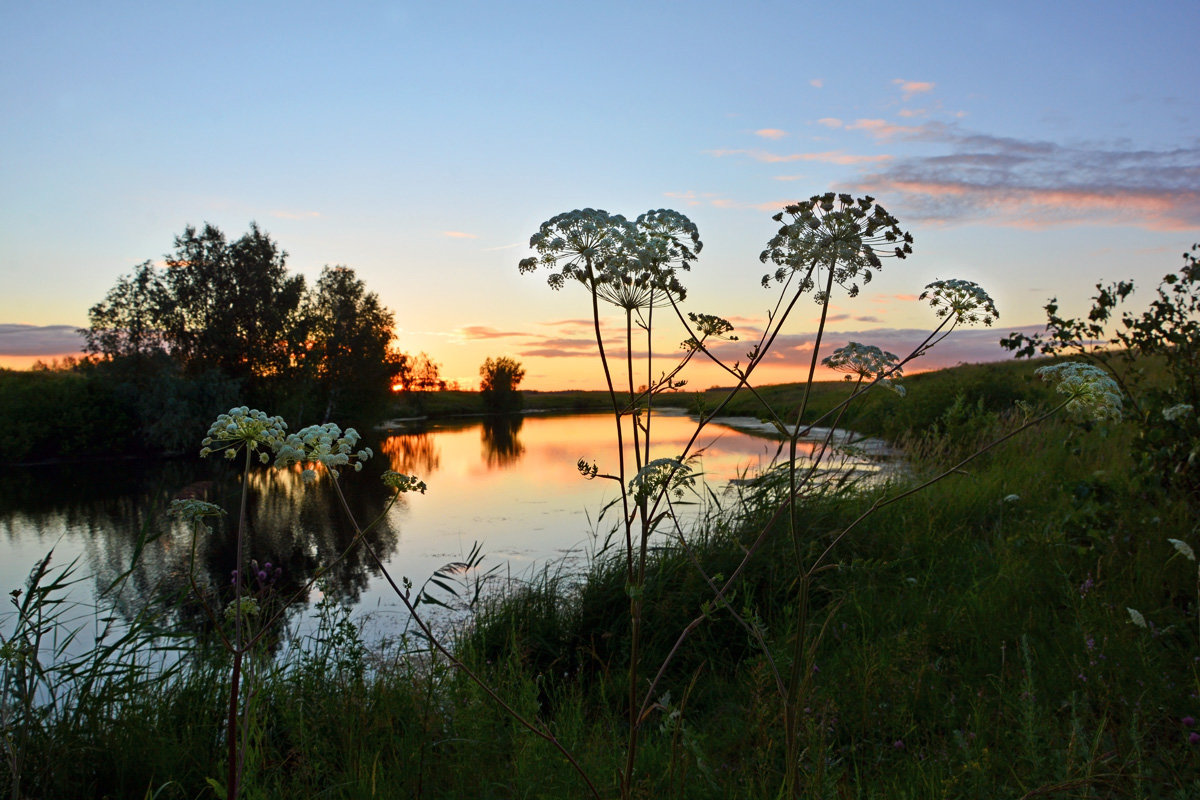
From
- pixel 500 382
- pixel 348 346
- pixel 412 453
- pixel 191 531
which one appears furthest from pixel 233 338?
pixel 500 382

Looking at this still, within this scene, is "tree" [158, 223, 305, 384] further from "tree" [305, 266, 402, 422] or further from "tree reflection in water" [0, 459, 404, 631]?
"tree reflection in water" [0, 459, 404, 631]

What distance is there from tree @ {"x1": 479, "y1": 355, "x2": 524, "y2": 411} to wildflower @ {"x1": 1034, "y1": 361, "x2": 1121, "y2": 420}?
58846 millimetres

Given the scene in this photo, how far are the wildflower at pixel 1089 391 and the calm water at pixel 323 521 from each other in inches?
102

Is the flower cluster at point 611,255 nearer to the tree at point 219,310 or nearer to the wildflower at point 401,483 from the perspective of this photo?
the wildflower at point 401,483

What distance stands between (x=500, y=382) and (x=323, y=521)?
4815 centimetres

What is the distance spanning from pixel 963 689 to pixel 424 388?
54.7 metres

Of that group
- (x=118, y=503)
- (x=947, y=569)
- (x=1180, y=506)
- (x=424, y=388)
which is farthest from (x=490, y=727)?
(x=424, y=388)

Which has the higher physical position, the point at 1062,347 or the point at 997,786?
the point at 1062,347

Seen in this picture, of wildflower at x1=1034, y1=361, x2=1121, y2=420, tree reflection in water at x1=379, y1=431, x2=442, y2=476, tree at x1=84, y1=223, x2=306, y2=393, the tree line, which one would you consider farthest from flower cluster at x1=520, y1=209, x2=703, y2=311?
tree at x1=84, y1=223, x2=306, y2=393

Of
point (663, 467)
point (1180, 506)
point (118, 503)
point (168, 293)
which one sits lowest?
point (118, 503)

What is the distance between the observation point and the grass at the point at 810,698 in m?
2.58

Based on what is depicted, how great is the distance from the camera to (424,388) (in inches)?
2197

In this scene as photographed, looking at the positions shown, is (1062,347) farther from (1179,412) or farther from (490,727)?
(490,727)

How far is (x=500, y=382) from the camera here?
60594 mm
